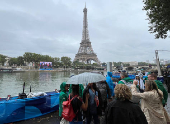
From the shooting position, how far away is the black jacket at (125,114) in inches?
64.6

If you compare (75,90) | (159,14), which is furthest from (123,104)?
(159,14)

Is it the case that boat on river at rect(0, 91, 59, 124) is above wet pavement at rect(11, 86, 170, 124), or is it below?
above

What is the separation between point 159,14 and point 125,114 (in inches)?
438

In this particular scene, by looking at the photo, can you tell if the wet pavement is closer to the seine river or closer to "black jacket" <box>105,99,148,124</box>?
"black jacket" <box>105,99,148,124</box>

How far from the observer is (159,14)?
9766 mm

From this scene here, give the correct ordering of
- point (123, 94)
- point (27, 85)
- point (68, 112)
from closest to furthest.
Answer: point (123, 94) < point (68, 112) < point (27, 85)

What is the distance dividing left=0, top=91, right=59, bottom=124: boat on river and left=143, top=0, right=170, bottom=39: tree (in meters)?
10.1

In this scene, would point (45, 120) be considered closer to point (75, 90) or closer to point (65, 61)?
point (75, 90)

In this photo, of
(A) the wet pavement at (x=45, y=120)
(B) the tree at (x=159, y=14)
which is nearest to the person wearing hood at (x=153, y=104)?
(A) the wet pavement at (x=45, y=120)

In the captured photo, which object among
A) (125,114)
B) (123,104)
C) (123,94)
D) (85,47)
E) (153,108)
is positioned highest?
(85,47)

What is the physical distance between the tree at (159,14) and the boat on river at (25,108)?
10.1 metres

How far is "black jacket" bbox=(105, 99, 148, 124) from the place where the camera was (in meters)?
1.64

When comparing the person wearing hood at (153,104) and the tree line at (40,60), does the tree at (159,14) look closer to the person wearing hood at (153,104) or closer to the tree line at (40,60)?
the person wearing hood at (153,104)

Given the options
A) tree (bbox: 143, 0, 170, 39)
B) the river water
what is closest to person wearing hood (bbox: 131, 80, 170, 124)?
tree (bbox: 143, 0, 170, 39)
